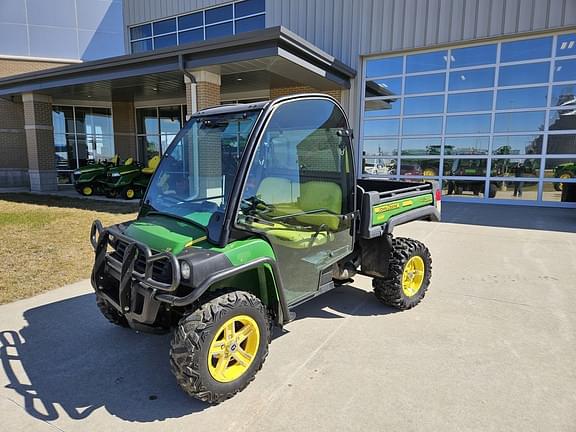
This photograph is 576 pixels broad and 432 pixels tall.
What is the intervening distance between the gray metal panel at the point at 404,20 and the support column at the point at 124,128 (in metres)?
8.77

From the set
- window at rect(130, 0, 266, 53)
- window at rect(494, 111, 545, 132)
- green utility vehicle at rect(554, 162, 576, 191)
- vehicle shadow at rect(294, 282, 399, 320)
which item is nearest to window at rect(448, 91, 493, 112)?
window at rect(494, 111, 545, 132)

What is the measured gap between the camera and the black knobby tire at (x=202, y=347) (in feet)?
7.68

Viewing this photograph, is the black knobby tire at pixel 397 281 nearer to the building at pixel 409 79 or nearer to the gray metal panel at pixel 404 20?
the building at pixel 409 79

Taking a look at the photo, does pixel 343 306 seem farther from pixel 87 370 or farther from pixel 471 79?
pixel 471 79

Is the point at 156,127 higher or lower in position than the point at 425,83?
lower

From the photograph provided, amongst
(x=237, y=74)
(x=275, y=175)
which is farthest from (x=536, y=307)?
(x=237, y=74)

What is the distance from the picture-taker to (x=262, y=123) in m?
2.75

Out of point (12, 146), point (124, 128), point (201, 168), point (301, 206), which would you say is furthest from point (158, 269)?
point (12, 146)

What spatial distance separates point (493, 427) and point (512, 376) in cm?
68

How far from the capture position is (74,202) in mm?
11719

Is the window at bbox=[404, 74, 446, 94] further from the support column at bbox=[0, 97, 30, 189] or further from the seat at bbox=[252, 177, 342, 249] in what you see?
the support column at bbox=[0, 97, 30, 189]

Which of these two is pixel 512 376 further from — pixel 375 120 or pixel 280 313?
pixel 375 120

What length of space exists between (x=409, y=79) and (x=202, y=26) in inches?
352

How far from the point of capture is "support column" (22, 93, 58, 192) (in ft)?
46.9
